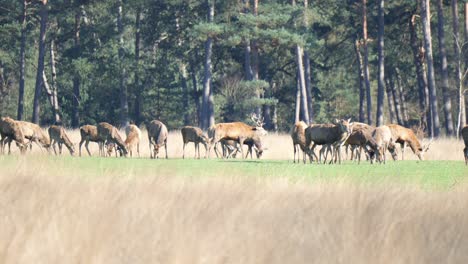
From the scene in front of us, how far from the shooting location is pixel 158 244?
28.9ft

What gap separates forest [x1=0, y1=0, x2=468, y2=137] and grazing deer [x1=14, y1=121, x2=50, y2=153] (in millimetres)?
20563

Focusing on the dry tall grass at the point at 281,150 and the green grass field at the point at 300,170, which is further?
the dry tall grass at the point at 281,150

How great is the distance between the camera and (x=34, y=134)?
Result: 1243 inches

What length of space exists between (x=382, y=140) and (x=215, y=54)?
119ft

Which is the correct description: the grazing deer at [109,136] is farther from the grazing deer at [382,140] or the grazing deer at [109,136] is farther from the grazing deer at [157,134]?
the grazing deer at [382,140]

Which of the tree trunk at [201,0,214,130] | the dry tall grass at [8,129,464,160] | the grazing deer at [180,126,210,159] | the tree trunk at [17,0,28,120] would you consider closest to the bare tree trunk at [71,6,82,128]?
the tree trunk at [17,0,28,120]

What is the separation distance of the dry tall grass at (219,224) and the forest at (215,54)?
1478 inches

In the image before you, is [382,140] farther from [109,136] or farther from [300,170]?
[109,136]

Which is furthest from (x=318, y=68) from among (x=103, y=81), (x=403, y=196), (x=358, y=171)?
(x=403, y=196)

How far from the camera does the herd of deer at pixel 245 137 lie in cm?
2764

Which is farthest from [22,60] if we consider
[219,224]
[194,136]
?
[219,224]

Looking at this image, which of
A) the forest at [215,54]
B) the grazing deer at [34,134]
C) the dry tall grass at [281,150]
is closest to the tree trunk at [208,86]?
the forest at [215,54]

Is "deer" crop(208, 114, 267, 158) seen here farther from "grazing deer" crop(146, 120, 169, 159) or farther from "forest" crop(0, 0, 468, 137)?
"forest" crop(0, 0, 468, 137)

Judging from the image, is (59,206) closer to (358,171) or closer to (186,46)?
(358,171)
